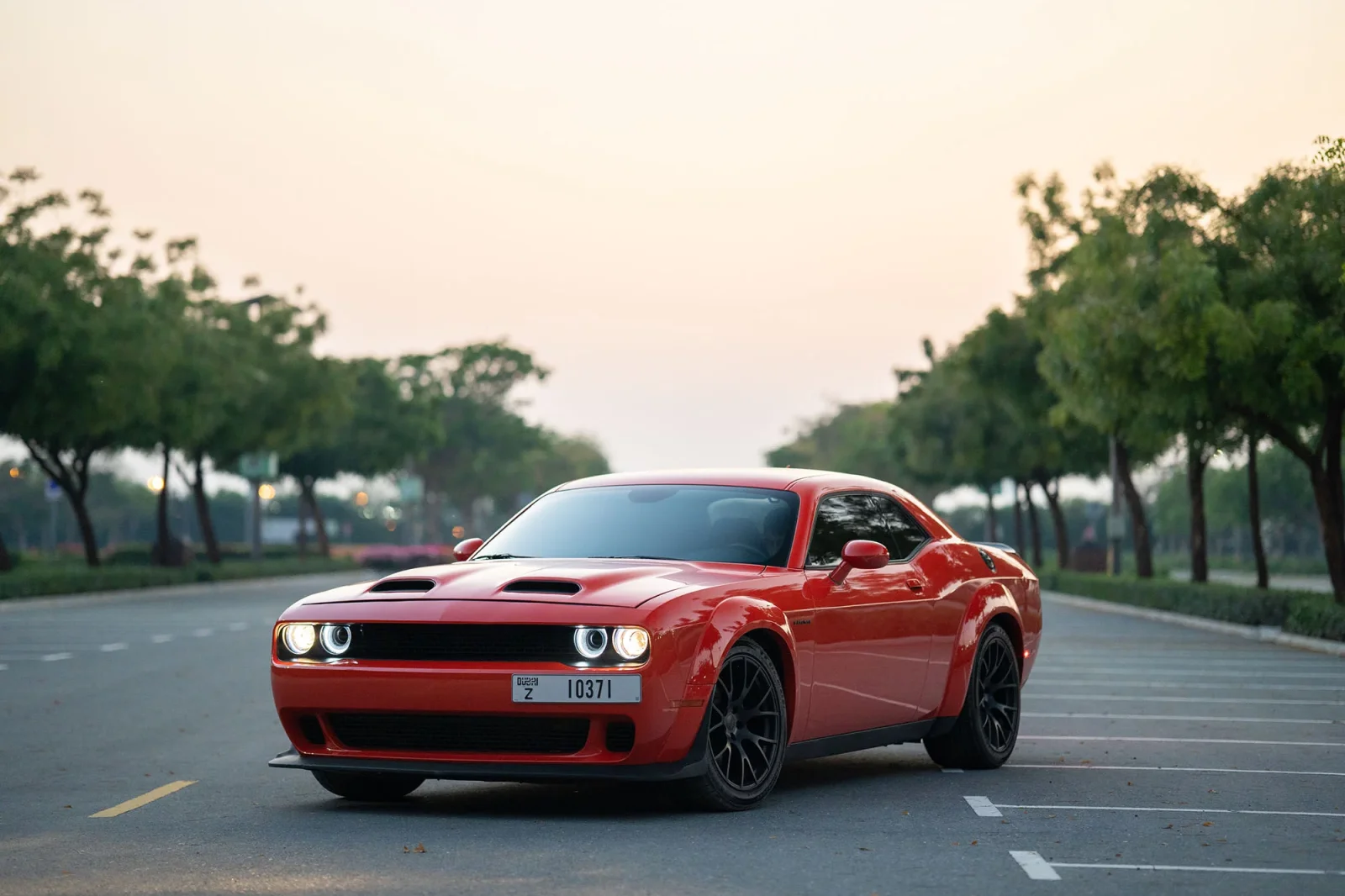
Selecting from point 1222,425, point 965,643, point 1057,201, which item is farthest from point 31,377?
point 965,643

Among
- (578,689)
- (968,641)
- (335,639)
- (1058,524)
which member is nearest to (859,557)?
(968,641)

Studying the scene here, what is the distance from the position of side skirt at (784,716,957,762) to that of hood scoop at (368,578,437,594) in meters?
1.78

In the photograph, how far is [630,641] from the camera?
8.65m

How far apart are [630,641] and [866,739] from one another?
2106 mm

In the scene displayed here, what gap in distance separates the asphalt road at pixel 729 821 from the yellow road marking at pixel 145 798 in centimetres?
6

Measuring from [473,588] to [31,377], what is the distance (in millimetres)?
38083

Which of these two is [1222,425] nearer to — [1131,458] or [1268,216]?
[1268,216]

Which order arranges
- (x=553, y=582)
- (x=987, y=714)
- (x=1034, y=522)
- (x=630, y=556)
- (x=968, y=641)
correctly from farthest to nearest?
(x=1034, y=522)
(x=987, y=714)
(x=968, y=641)
(x=630, y=556)
(x=553, y=582)

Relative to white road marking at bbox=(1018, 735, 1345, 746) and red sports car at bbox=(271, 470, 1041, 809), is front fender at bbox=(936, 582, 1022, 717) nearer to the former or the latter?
red sports car at bbox=(271, 470, 1041, 809)

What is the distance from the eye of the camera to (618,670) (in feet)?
28.2

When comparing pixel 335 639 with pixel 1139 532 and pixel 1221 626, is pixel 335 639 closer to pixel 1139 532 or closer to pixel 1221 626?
pixel 1221 626

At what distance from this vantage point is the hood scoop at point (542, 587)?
29.3ft

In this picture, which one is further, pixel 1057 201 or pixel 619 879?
pixel 1057 201

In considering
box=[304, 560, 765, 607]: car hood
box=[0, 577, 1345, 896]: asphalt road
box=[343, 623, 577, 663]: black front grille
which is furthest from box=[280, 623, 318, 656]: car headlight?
box=[0, 577, 1345, 896]: asphalt road
